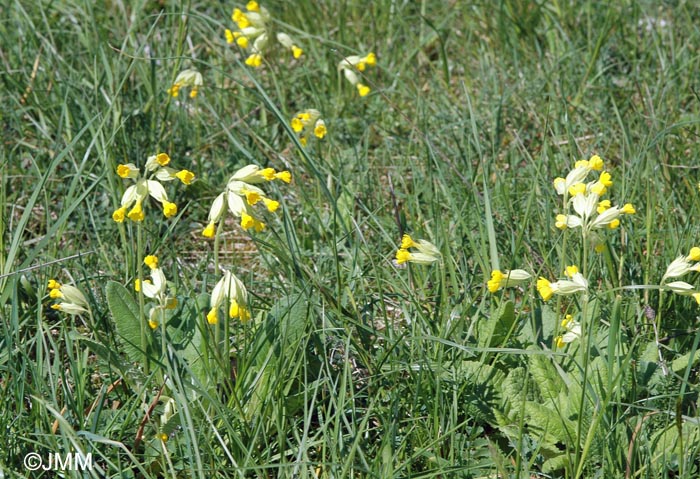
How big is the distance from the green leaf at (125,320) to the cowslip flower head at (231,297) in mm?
291

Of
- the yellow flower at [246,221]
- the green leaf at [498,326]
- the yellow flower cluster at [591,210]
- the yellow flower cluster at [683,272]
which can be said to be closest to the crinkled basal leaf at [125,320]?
the yellow flower at [246,221]

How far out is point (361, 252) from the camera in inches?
112

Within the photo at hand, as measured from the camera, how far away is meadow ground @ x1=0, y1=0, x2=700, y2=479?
6.66 feet

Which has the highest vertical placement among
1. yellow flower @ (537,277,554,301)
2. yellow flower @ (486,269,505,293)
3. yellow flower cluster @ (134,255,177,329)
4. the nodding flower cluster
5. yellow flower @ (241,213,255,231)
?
the nodding flower cluster

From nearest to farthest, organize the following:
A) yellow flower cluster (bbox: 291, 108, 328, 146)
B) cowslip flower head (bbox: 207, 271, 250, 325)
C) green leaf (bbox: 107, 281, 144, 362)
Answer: cowslip flower head (bbox: 207, 271, 250, 325) → green leaf (bbox: 107, 281, 144, 362) → yellow flower cluster (bbox: 291, 108, 328, 146)

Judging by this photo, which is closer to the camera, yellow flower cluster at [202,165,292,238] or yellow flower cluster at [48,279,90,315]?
yellow flower cluster at [202,165,292,238]

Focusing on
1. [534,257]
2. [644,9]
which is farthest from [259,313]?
[644,9]

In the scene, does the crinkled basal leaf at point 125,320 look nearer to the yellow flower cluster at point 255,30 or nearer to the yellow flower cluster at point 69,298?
the yellow flower cluster at point 69,298

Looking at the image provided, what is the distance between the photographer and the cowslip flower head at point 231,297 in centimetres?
201

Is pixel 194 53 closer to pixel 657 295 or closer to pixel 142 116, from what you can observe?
pixel 142 116

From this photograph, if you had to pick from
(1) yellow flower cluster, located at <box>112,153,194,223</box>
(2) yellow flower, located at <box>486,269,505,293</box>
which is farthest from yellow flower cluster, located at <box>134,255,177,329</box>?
(2) yellow flower, located at <box>486,269,505,293</box>

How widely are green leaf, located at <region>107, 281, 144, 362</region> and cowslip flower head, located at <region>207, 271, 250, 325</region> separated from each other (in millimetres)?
291

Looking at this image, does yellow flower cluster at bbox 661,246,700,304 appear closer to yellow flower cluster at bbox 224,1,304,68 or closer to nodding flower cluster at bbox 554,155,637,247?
nodding flower cluster at bbox 554,155,637,247

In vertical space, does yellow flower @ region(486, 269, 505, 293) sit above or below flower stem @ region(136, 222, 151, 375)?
above
